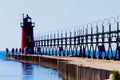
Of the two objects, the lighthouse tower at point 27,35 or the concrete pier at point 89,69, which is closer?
the concrete pier at point 89,69

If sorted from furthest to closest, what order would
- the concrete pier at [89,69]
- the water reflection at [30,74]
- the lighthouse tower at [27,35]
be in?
1. the lighthouse tower at [27,35]
2. the water reflection at [30,74]
3. the concrete pier at [89,69]

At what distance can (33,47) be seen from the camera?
113312 millimetres

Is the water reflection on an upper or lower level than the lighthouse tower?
lower

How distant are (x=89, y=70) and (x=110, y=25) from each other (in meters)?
16.2

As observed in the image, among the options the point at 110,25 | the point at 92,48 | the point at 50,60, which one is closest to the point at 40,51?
the point at 50,60

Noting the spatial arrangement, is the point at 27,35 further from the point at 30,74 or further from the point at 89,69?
the point at 89,69

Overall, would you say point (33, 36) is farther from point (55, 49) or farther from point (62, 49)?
point (62, 49)

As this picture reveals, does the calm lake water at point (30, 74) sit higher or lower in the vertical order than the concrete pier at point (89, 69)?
lower

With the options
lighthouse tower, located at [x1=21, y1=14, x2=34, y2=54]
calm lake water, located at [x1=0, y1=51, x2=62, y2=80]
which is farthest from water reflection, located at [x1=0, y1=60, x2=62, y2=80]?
lighthouse tower, located at [x1=21, y1=14, x2=34, y2=54]

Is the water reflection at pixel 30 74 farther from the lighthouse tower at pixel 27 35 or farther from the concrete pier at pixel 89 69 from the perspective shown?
the lighthouse tower at pixel 27 35

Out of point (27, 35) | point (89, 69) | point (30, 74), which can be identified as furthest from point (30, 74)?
point (27, 35)

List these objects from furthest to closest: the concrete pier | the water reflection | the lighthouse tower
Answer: the lighthouse tower, the water reflection, the concrete pier

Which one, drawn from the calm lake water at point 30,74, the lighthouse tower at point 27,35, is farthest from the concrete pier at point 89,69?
the lighthouse tower at point 27,35

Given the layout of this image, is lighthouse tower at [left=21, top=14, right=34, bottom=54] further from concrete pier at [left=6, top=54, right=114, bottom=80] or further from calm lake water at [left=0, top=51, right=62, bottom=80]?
concrete pier at [left=6, top=54, right=114, bottom=80]
